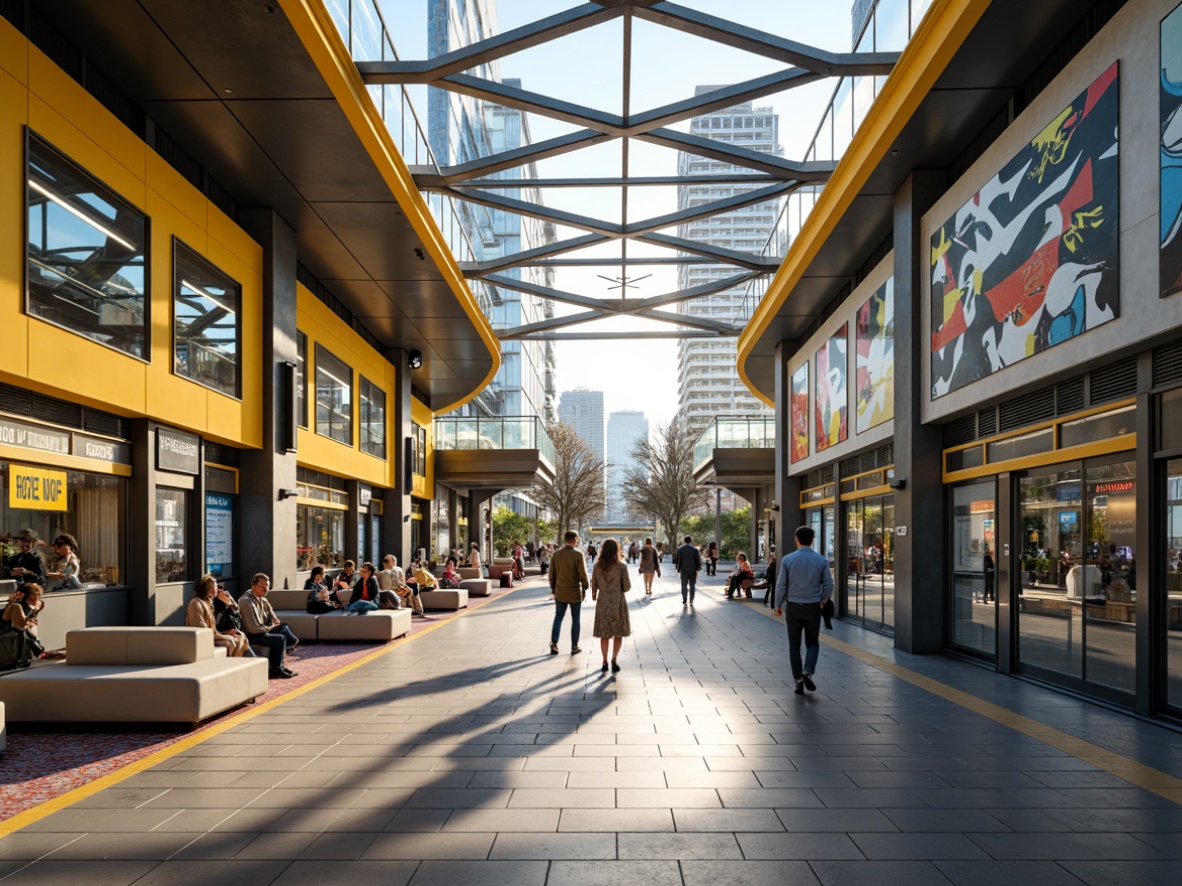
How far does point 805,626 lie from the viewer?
10.0 meters

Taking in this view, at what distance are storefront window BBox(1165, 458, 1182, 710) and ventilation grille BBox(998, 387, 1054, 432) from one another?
7.75 feet

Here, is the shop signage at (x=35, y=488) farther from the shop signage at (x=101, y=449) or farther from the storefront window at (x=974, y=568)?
the storefront window at (x=974, y=568)

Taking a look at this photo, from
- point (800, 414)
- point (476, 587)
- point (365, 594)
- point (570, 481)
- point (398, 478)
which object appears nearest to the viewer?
point (365, 594)

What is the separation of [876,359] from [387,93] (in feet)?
29.3

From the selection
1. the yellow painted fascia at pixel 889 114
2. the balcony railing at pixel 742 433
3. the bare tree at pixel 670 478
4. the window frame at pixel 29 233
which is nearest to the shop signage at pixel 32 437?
the window frame at pixel 29 233

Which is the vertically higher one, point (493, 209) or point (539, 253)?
point (493, 209)

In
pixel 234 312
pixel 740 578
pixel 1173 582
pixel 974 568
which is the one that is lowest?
pixel 740 578

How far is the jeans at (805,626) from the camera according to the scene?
9.84 meters

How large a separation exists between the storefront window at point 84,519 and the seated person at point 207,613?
1632 millimetres

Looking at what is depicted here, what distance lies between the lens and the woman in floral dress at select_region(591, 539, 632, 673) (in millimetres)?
11234

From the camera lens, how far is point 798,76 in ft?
48.2

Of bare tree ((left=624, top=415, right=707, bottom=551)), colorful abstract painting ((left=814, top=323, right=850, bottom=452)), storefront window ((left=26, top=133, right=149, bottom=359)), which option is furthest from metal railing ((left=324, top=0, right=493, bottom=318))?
bare tree ((left=624, top=415, right=707, bottom=551))

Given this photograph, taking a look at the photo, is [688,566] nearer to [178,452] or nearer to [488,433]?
[178,452]

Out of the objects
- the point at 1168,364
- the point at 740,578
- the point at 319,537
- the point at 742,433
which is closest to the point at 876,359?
the point at 1168,364
